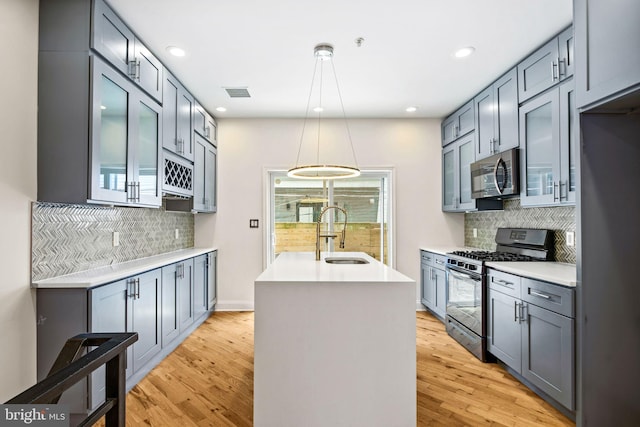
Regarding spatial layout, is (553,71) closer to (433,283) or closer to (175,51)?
(433,283)

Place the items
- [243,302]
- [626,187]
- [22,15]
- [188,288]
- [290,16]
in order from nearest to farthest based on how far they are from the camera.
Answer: [626,187]
[22,15]
[290,16]
[188,288]
[243,302]

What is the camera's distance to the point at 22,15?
6.93 ft

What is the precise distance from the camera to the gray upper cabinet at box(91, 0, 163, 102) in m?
2.27

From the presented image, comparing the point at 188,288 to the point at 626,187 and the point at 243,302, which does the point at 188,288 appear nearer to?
the point at 243,302

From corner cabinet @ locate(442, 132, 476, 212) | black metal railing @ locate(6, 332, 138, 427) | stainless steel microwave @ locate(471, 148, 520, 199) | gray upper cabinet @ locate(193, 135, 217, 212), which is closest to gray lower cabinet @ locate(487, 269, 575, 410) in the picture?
stainless steel microwave @ locate(471, 148, 520, 199)

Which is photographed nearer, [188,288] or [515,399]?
[515,399]

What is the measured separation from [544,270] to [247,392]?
7.65 ft

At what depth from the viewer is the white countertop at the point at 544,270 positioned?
230 centimetres

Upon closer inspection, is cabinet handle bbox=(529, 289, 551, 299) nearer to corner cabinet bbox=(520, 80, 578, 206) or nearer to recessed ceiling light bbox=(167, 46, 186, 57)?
corner cabinet bbox=(520, 80, 578, 206)

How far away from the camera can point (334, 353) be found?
2.12m

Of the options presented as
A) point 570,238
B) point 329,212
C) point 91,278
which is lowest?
point 91,278

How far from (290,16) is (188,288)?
9.05ft

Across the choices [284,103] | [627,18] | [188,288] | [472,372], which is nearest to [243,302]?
[188,288]

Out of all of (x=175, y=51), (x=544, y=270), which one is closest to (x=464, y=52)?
(x=544, y=270)
